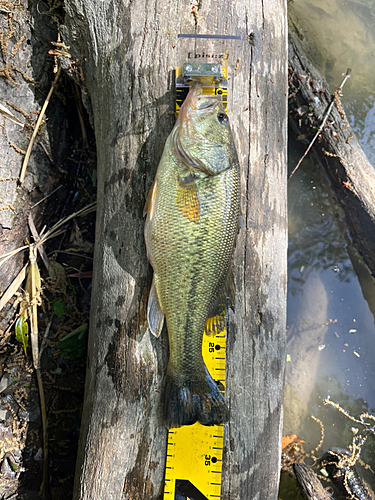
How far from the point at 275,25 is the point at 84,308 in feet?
9.22

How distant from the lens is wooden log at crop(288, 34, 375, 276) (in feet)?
9.93

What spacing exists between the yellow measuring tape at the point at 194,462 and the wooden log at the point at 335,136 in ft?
6.32

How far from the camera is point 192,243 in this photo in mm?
1961

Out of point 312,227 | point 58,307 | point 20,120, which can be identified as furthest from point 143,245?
point 312,227

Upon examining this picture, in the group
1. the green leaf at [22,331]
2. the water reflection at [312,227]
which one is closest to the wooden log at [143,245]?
the green leaf at [22,331]

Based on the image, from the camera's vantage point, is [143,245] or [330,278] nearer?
[143,245]

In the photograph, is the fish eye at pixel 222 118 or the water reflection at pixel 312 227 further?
the water reflection at pixel 312 227

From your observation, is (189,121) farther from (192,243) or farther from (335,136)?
(335,136)

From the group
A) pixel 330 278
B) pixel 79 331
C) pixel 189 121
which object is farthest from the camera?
pixel 330 278

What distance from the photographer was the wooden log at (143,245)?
7.30 feet

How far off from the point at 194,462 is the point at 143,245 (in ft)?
5.01

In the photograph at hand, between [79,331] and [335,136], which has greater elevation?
[335,136]

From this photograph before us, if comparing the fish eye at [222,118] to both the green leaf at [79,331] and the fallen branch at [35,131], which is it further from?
the green leaf at [79,331]

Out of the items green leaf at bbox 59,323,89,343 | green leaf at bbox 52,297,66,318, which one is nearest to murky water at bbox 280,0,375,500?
green leaf at bbox 59,323,89,343
